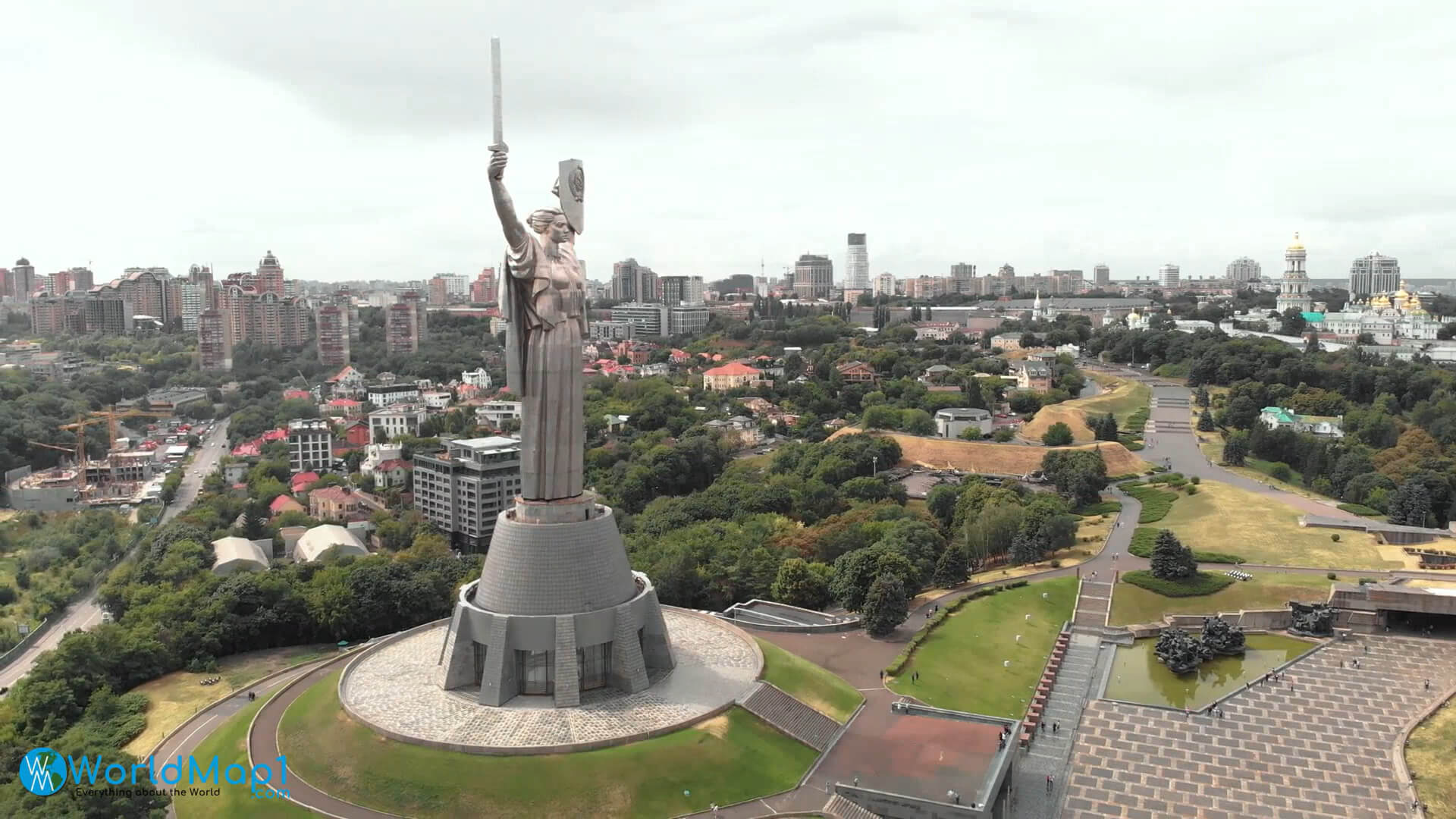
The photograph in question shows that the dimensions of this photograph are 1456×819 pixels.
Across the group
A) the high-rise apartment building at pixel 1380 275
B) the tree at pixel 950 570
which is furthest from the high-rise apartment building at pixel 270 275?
the high-rise apartment building at pixel 1380 275

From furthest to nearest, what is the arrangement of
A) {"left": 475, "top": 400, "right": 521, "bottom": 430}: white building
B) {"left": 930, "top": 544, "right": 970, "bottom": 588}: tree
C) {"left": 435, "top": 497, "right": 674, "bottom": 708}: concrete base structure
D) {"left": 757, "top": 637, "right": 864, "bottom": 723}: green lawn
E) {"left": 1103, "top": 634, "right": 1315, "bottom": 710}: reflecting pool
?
1. {"left": 475, "top": 400, "right": 521, "bottom": 430}: white building
2. {"left": 930, "top": 544, "right": 970, "bottom": 588}: tree
3. {"left": 1103, "top": 634, "right": 1315, "bottom": 710}: reflecting pool
4. {"left": 757, "top": 637, "right": 864, "bottom": 723}: green lawn
5. {"left": 435, "top": 497, "right": 674, "bottom": 708}: concrete base structure

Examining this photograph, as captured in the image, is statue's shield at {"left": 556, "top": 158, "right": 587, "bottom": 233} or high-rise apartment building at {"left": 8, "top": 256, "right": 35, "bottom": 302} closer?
statue's shield at {"left": 556, "top": 158, "right": 587, "bottom": 233}

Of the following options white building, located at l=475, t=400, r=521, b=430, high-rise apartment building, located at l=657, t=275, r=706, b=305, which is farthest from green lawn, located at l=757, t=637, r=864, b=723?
high-rise apartment building, located at l=657, t=275, r=706, b=305

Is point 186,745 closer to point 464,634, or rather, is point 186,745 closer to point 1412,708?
point 464,634

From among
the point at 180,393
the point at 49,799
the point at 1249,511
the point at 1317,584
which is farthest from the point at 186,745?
the point at 180,393

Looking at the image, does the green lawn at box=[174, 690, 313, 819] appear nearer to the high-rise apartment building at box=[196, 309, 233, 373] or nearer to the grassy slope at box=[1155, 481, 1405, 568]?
the grassy slope at box=[1155, 481, 1405, 568]

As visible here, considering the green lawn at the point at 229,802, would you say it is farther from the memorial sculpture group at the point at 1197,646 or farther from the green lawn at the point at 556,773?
the memorial sculpture group at the point at 1197,646

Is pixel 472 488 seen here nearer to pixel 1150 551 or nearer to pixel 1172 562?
pixel 1150 551
